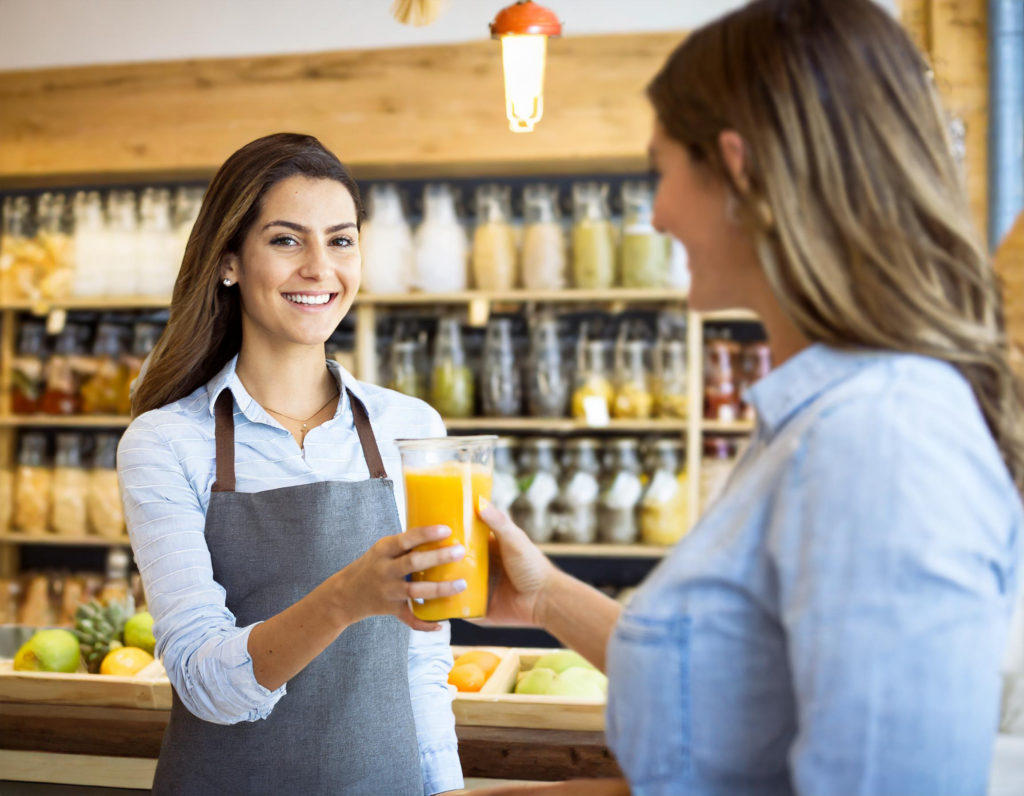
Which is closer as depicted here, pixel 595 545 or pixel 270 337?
pixel 270 337

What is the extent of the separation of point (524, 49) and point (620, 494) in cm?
193

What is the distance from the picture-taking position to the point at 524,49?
2.08m

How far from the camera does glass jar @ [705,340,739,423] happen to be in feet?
12.1

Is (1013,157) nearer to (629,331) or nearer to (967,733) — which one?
(629,331)

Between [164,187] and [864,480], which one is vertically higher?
[164,187]

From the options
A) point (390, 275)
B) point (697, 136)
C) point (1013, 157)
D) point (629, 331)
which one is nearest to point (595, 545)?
point (629, 331)

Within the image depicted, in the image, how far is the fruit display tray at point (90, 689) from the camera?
1.94m

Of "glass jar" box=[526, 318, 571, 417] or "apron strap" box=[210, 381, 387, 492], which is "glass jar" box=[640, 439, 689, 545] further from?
"apron strap" box=[210, 381, 387, 492]

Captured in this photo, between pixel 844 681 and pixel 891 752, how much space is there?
0.18ft

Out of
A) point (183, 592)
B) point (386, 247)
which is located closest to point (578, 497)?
point (386, 247)

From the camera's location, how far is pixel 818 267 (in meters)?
0.74

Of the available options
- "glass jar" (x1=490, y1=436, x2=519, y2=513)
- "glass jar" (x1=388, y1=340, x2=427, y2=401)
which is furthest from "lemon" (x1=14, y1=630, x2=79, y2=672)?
"glass jar" (x1=388, y1=340, x2=427, y2=401)

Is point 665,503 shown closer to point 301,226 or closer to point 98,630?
point 98,630

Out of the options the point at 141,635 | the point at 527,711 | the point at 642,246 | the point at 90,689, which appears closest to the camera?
the point at 527,711
